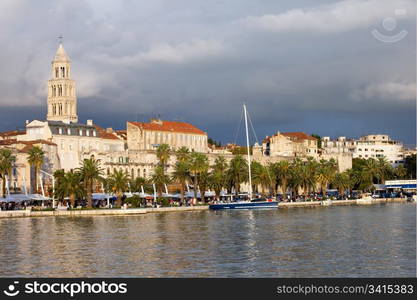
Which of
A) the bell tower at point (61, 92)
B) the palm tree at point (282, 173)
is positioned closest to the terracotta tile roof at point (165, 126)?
the bell tower at point (61, 92)

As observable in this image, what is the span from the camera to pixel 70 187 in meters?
115

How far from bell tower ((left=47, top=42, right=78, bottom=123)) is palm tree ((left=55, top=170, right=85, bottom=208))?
60219 mm

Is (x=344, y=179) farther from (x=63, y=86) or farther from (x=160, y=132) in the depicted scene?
(x=63, y=86)

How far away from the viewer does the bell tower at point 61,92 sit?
178 metres

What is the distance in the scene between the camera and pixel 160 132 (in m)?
187

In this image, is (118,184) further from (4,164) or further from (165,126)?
(165,126)

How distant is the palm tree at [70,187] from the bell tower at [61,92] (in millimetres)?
60219

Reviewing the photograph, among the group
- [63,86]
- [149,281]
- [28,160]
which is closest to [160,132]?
[63,86]

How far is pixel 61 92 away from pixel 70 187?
6831 cm

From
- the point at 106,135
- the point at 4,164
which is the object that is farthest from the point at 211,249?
the point at 106,135

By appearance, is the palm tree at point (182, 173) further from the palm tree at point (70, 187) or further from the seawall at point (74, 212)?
the palm tree at point (70, 187)

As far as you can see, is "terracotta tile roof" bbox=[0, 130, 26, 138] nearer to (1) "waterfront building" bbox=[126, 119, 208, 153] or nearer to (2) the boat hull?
(1) "waterfront building" bbox=[126, 119, 208, 153]

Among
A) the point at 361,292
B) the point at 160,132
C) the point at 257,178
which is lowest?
the point at 361,292

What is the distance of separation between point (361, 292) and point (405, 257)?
1494 cm
